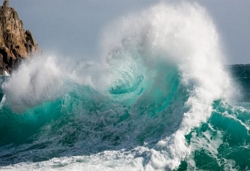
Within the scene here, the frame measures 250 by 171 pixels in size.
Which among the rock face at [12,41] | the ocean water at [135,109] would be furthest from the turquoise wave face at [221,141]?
the rock face at [12,41]

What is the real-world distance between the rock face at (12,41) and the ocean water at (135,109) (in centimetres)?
4943

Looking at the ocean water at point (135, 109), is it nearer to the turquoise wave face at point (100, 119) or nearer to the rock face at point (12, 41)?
the turquoise wave face at point (100, 119)

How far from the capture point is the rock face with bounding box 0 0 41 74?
203 feet

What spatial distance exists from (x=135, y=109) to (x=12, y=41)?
59.0 meters

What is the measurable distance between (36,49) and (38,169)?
65747 mm

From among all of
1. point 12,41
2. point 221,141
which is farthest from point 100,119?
point 12,41

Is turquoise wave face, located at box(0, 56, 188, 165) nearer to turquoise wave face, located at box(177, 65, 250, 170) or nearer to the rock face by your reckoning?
turquoise wave face, located at box(177, 65, 250, 170)

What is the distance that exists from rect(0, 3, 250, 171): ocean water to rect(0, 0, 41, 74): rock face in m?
49.4

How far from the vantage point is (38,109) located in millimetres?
12367

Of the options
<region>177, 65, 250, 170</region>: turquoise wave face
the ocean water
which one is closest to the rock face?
the ocean water

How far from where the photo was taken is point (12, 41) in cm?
A: 6556

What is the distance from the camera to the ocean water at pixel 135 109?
7855 mm

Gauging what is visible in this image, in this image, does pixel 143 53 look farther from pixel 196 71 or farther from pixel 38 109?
pixel 38 109

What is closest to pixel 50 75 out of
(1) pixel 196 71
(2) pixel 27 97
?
(2) pixel 27 97
